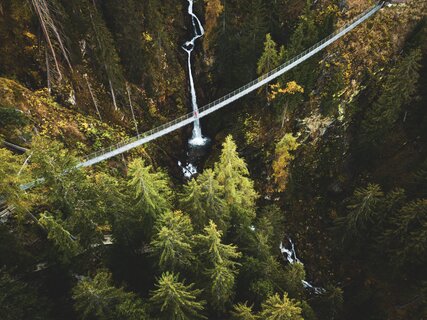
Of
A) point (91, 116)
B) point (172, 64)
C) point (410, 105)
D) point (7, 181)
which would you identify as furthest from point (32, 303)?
point (410, 105)

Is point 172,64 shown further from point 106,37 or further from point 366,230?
point 366,230

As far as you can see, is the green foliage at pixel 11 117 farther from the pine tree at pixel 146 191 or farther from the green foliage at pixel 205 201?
the green foliage at pixel 205 201

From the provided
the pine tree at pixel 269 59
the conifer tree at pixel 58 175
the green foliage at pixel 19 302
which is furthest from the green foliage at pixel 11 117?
the pine tree at pixel 269 59

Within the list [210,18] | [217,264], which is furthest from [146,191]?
[210,18]

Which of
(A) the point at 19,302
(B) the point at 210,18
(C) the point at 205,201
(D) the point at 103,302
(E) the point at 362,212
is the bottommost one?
(A) the point at 19,302

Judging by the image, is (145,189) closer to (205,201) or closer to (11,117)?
(205,201)

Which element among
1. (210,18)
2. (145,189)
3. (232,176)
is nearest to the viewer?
(145,189)
